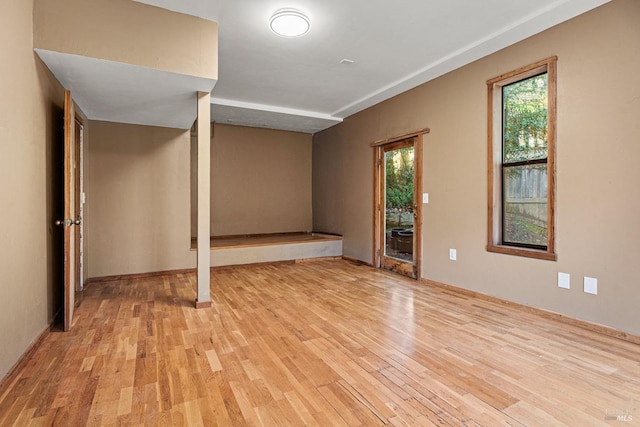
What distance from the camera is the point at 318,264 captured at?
5.88 metres

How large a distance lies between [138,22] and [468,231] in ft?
12.9

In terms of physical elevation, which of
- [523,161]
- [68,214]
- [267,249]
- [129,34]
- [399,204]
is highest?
[129,34]

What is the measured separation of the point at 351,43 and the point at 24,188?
3105 millimetres

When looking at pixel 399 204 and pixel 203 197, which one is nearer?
pixel 203 197

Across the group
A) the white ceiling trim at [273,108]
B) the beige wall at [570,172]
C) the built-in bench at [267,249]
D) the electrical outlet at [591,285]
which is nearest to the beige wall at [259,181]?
the built-in bench at [267,249]

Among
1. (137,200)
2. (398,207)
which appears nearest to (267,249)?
(137,200)

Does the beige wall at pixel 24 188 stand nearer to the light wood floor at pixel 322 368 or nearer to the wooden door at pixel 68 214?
the wooden door at pixel 68 214

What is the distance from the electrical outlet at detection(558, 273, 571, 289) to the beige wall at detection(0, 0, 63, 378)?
421 centimetres

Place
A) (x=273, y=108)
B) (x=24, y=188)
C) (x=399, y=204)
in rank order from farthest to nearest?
(x=273, y=108) < (x=399, y=204) < (x=24, y=188)

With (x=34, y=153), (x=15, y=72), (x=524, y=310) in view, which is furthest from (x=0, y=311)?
(x=524, y=310)

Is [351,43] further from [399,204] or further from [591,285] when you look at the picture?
[591,285]

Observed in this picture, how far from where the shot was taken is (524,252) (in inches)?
131

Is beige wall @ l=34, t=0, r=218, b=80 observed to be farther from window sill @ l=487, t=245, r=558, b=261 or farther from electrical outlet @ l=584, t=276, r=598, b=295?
electrical outlet @ l=584, t=276, r=598, b=295

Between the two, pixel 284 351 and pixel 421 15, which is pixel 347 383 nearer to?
pixel 284 351
